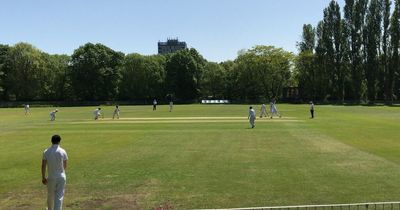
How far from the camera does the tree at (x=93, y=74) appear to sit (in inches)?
4938

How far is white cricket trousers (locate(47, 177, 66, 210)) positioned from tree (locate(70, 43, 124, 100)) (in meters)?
117

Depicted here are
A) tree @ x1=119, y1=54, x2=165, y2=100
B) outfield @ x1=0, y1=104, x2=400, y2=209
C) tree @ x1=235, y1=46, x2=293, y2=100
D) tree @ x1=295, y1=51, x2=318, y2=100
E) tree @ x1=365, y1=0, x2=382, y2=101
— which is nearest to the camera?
outfield @ x1=0, y1=104, x2=400, y2=209

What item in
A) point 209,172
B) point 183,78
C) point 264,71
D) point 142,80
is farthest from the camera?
point 142,80

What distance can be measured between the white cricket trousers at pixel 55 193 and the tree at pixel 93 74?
11693 cm

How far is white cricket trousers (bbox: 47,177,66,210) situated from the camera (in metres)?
10.5

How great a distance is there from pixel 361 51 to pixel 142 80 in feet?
193

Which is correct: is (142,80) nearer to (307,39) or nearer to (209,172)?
(307,39)

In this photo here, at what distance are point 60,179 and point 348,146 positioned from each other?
18.0 metres

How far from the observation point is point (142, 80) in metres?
132

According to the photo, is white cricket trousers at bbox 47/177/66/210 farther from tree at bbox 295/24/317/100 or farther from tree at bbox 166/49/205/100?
tree at bbox 166/49/205/100

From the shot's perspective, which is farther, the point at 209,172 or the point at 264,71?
the point at 264,71

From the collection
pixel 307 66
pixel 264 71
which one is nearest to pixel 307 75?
pixel 307 66

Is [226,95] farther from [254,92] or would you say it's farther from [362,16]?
[362,16]

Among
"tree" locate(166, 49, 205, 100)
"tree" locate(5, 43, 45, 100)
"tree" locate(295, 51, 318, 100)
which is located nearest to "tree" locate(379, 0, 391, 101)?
"tree" locate(295, 51, 318, 100)
